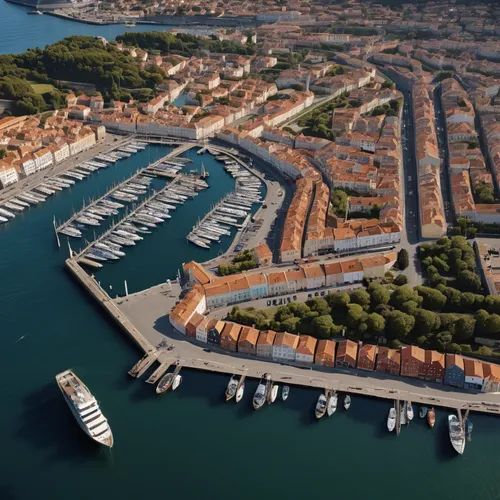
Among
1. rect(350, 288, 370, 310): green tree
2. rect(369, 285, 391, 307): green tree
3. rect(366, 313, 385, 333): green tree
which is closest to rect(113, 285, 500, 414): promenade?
rect(366, 313, 385, 333): green tree

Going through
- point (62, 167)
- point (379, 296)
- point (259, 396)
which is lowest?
point (62, 167)

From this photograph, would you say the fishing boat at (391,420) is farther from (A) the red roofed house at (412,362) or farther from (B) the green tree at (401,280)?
(B) the green tree at (401,280)

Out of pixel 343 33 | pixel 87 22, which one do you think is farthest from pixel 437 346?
pixel 87 22

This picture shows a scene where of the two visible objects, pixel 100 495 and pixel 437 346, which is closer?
pixel 100 495

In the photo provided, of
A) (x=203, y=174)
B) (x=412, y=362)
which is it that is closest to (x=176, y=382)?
(x=412, y=362)

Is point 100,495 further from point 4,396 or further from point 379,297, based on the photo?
point 379,297

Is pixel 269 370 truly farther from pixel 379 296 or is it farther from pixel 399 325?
pixel 379 296

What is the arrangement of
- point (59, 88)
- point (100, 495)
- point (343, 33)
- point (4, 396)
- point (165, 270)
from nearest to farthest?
point (100, 495) < point (4, 396) < point (165, 270) < point (59, 88) < point (343, 33)

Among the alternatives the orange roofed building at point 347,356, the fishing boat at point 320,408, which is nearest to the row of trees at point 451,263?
the orange roofed building at point 347,356
